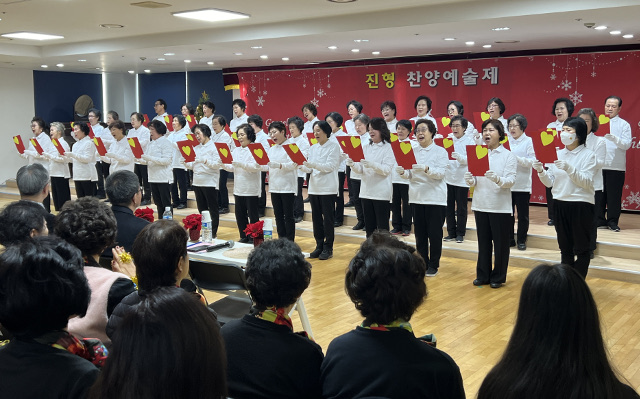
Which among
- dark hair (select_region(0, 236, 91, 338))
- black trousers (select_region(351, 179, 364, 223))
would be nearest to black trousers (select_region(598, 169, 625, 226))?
black trousers (select_region(351, 179, 364, 223))

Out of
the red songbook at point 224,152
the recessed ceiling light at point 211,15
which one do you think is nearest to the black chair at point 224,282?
the red songbook at point 224,152

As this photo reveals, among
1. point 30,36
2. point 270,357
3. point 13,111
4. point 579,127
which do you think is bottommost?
point 270,357

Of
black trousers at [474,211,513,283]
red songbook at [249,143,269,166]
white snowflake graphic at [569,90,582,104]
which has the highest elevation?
white snowflake graphic at [569,90,582,104]

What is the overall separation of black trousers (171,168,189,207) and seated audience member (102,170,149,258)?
5.94 metres

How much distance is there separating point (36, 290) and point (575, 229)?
4.72 m

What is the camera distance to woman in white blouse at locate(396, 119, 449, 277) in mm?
6004

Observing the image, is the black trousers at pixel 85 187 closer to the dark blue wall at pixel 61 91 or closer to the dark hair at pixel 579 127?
the dark blue wall at pixel 61 91

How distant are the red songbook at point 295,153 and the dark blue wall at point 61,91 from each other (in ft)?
29.1

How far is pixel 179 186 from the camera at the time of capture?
9.95 m

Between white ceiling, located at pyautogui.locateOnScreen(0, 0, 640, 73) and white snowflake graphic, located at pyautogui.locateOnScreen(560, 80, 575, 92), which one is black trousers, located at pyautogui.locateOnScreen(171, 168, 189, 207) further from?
white snowflake graphic, located at pyautogui.locateOnScreen(560, 80, 575, 92)

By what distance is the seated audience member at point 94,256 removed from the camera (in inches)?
95.7

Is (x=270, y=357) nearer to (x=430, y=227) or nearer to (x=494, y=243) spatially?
(x=494, y=243)

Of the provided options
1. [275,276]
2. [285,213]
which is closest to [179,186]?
[285,213]

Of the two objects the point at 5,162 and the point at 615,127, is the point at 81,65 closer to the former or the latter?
the point at 5,162
